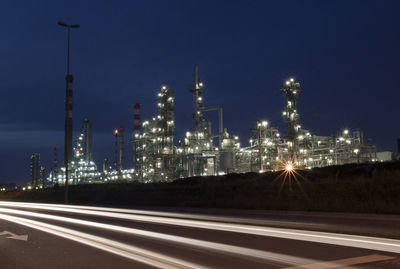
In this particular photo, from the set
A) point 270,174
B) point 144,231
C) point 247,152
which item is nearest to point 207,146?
point 247,152

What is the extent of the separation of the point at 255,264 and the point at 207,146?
49913 millimetres

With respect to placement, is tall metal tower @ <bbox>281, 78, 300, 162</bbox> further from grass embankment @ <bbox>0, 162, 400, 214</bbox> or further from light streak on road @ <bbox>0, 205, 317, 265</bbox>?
light streak on road @ <bbox>0, 205, 317, 265</bbox>

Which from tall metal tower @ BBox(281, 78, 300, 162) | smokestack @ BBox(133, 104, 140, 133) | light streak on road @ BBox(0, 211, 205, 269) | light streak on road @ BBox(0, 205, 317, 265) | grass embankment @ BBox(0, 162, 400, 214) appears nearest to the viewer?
light streak on road @ BBox(0, 211, 205, 269)

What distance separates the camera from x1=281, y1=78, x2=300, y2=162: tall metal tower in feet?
159

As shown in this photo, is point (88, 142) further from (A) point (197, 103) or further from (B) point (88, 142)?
(A) point (197, 103)

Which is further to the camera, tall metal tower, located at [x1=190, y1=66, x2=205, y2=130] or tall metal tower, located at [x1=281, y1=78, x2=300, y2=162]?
tall metal tower, located at [x1=190, y1=66, x2=205, y2=130]

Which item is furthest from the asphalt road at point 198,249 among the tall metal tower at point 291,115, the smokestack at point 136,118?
the smokestack at point 136,118

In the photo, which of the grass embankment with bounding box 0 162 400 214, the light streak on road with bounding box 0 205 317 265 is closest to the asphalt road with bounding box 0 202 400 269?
the light streak on road with bounding box 0 205 317 265

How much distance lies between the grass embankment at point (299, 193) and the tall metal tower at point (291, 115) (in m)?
14.9

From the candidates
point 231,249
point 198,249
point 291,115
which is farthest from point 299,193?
point 291,115

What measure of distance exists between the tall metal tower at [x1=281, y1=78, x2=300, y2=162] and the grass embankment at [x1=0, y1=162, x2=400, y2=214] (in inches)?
585

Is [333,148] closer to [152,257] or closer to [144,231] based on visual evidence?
[144,231]

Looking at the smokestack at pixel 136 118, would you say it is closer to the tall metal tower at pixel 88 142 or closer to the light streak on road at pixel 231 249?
the tall metal tower at pixel 88 142

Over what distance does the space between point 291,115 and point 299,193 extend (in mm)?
27327
